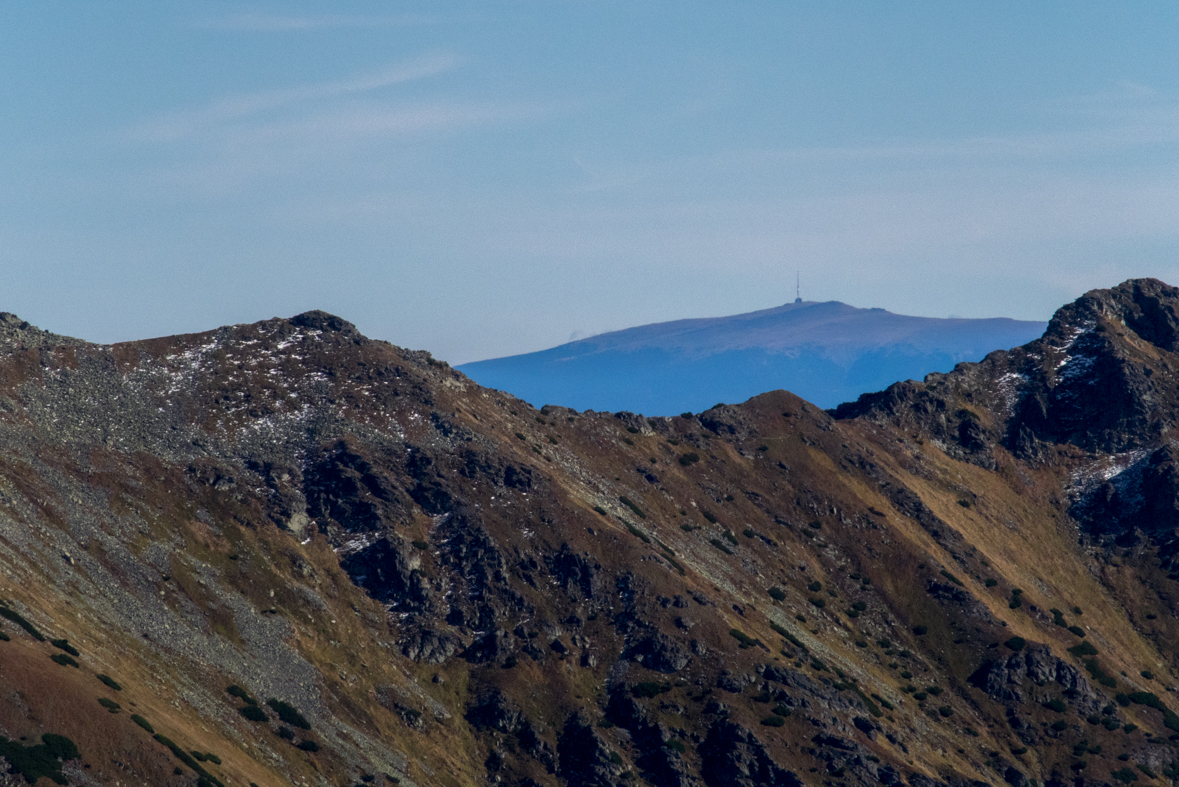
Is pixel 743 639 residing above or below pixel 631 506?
below

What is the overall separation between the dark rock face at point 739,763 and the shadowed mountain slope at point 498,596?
289 millimetres

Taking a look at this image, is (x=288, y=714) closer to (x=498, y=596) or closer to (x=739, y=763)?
(x=498, y=596)

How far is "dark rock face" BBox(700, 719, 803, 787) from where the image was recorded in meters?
116

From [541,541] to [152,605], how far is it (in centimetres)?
4689

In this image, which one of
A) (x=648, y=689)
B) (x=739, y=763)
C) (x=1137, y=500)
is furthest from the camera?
(x=1137, y=500)

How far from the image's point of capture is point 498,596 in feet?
431

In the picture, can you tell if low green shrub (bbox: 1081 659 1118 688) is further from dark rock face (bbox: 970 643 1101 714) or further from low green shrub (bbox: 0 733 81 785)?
low green shrub (bbox: 0 733 81 785)

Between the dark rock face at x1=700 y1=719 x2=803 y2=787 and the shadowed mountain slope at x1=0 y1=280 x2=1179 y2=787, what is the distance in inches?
11.4

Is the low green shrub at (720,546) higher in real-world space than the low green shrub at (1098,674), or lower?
higher

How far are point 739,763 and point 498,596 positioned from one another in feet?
106

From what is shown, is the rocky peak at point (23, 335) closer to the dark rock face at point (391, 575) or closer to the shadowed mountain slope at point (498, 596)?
the shadowed mountain slope at point (498, 596)

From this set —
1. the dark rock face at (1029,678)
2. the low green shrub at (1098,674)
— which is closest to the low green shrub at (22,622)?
the dark rock face at (1029,678)

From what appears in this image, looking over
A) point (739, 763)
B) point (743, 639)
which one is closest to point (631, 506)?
point (743, 639)

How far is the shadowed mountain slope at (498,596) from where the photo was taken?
100 m
